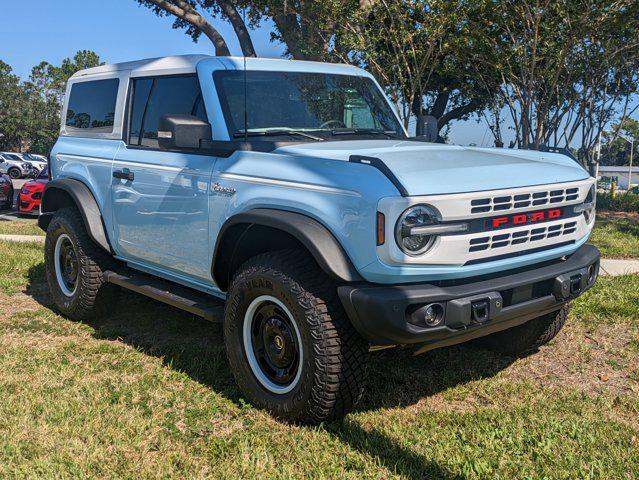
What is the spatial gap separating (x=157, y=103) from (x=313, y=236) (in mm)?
2199

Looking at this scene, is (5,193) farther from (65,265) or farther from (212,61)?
(212,61)

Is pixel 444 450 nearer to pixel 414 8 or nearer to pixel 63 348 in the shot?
pixel 63 348

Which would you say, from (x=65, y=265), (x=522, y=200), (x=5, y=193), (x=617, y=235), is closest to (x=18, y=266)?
(x=65, y=265)

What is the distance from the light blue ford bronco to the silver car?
36515 millimetres

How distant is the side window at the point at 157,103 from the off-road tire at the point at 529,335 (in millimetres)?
2543

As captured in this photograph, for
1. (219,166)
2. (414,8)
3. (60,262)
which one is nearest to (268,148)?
(219,166)

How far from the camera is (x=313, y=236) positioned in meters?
3.27

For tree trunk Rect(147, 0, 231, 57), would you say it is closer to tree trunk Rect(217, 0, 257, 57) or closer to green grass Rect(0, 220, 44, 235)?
tree trunk Rect(217, 0, 257, 57)

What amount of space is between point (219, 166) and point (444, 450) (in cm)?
204

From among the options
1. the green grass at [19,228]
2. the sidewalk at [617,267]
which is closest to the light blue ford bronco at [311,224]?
the sidewalk at [617,267]

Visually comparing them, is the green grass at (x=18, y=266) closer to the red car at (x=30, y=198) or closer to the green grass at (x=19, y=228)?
the green grass at (x=19, y=228)

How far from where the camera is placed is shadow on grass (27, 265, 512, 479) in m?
3.37

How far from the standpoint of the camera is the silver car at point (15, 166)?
3822 cm

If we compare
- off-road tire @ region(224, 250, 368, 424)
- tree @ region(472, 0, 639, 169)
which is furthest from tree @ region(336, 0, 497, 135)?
off-road tire @ region(224, 250, 368, 424)
